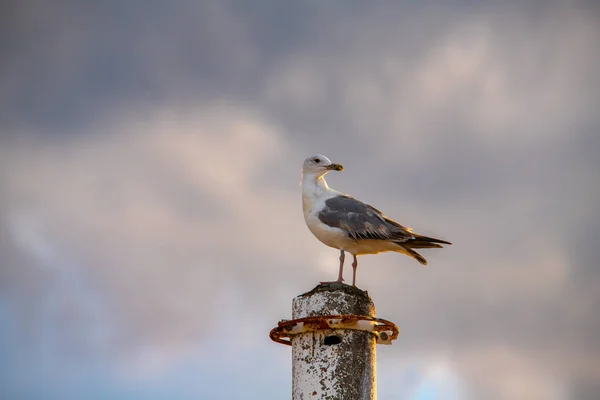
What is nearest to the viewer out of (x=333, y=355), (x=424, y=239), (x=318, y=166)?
(x=333, y=355)

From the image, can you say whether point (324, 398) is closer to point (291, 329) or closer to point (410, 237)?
point (291, 329)

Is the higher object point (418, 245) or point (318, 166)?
point (318, 166)

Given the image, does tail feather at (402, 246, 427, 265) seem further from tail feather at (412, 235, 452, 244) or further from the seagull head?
the seagull head

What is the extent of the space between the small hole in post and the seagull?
2638mm

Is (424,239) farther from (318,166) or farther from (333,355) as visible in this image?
(333,355)

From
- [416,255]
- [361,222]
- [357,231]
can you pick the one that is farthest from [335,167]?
[416,255]

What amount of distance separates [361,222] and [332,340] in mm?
3273

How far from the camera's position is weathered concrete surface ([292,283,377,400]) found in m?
5.97

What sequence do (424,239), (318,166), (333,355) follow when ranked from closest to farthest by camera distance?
(333,355) → (424,239) → (318,166)

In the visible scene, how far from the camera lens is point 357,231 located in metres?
9.16

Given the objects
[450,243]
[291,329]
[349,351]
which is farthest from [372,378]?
[450,243]

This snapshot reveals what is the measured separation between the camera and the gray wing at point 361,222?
30.0ft

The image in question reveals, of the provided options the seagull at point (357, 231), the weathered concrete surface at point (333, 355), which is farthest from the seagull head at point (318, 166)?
the weathered concrete surface at point (333, 355)

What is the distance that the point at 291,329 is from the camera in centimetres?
629
